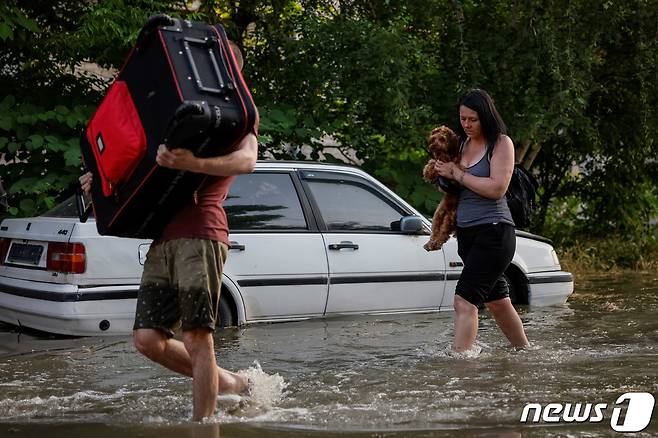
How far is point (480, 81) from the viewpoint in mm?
12289

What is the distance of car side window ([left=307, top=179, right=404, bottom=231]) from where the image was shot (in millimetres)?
8859

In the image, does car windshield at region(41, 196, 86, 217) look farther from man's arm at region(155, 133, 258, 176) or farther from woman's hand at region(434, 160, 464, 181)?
man's arm at region(155, 133, 258, 176)

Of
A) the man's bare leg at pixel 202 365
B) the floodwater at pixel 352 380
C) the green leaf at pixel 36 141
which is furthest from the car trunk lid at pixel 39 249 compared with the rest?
the man's bare leg at pixel 202 365

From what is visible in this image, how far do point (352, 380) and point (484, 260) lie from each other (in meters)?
1.15

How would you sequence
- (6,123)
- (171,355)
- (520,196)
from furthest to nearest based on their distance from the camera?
(6,123), (520,196), (171,355)

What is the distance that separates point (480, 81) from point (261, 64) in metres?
2.47

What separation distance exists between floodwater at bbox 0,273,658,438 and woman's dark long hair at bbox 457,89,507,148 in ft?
4.59

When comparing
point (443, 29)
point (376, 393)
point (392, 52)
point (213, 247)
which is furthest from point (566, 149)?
point (213, 247)

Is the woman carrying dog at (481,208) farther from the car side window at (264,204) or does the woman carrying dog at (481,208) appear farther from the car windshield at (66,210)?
the car windshield at (66,210)

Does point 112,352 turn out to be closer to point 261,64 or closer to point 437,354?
point 437,354

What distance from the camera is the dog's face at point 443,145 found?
7.01m

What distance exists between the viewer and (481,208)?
22.4ft

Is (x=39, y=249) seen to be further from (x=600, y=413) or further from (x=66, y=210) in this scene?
(x=600, y=413)

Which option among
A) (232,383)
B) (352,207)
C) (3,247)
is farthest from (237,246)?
(232,383)
